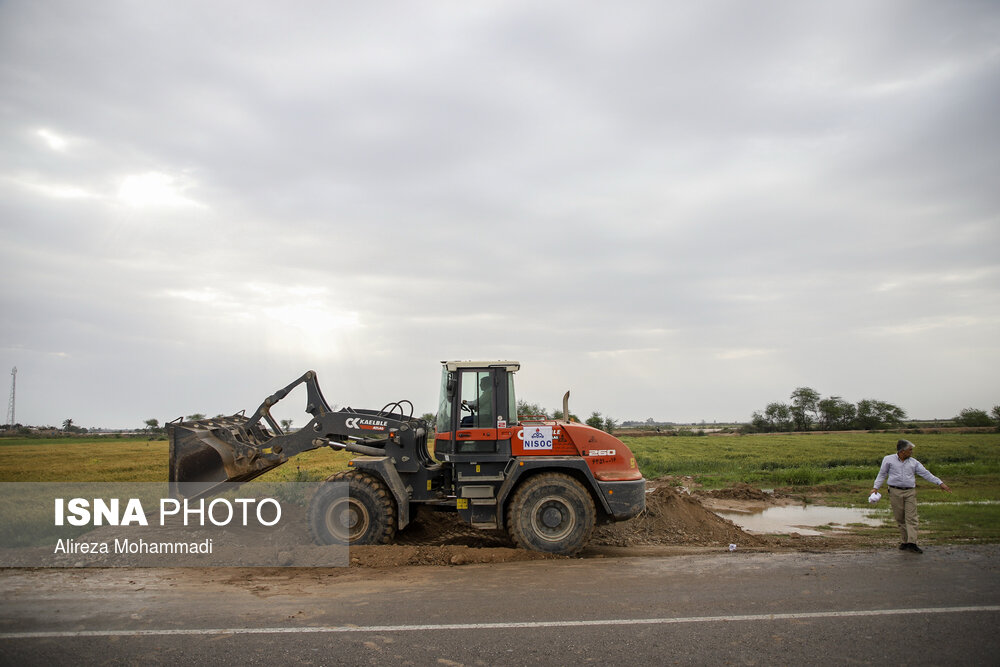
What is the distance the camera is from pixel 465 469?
32.4 ft

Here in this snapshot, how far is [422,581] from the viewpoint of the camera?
316 inches

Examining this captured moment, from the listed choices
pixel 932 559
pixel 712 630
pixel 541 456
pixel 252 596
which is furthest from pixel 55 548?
pixel 932 559

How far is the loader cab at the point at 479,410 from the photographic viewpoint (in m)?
9.90

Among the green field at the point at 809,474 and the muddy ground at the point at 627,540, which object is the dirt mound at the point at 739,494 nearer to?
the green field at the point at 809,474

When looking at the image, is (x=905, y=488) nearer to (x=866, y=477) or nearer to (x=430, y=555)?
(x=430, y=555)

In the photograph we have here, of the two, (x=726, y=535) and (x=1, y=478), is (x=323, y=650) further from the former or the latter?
(x=1, y=478)

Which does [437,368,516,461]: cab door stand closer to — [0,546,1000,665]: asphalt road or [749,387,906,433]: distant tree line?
[0,546,1000,665]: asphalt road

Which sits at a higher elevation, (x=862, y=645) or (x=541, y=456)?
(x=541, y=456)

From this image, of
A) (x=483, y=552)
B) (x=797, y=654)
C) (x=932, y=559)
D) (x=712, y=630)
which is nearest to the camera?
(x=797, y=654)

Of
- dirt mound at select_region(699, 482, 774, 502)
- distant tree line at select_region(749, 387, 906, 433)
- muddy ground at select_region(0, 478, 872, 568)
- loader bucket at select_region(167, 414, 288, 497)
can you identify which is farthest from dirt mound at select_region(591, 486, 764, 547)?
distant tree line at select_region(749, 387, 906, 433)

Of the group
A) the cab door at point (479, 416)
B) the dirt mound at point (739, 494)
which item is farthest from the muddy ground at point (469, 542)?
the dirt mound at point (739, 494)

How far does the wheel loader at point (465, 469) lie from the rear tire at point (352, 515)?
2 cm

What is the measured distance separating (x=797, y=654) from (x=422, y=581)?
4606mm

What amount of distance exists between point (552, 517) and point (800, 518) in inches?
330
